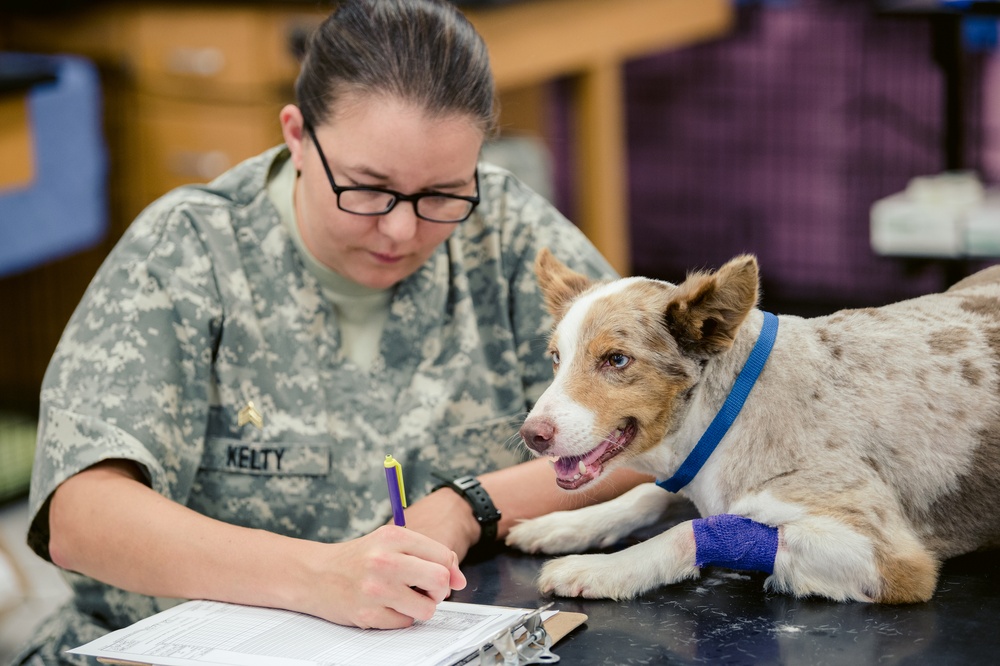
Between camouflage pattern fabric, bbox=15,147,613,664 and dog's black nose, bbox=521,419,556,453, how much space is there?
440 millimetres

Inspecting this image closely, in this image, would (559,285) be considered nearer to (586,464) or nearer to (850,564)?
(586,464)

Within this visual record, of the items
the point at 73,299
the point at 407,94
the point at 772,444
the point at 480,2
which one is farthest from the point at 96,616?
the point at 73,299

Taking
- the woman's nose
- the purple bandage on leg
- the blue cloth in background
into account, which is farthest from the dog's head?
the blue cloth in background

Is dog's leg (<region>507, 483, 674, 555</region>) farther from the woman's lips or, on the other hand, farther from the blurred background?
the blurred background

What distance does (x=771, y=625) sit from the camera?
3.87ft

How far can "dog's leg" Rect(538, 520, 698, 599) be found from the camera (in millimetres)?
1263

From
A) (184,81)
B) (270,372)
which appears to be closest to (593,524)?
(270,372)

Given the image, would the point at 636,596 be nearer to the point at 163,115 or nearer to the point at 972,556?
the point at 972,556

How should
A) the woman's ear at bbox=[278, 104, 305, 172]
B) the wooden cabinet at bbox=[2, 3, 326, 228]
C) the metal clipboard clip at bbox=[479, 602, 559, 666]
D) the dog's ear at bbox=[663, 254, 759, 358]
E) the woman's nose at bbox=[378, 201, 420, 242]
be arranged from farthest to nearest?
the wooden cabinet at bbox=[2, 3, 326, 228], the woman's ear at bbox=[278, 104, 305, 172], the woman's nose at bbox=[378, 201, 420, 242], the dog's ear at bbox=[663, 254, 759, 358], the metal clipboard clip at bbox=[479, 602, 559, 666]

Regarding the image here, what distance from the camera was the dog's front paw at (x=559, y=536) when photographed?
1.42 m

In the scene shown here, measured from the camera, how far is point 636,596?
4.15 feet

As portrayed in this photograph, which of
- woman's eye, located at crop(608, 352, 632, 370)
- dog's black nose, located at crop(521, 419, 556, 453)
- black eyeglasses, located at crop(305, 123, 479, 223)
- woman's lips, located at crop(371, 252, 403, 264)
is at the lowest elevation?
dog's black nose, located at crop(521, 419, 556, 453)

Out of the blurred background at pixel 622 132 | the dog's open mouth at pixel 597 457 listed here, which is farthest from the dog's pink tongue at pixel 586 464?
the blurred background at pixel 622 132

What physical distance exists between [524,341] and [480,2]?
1.70m
